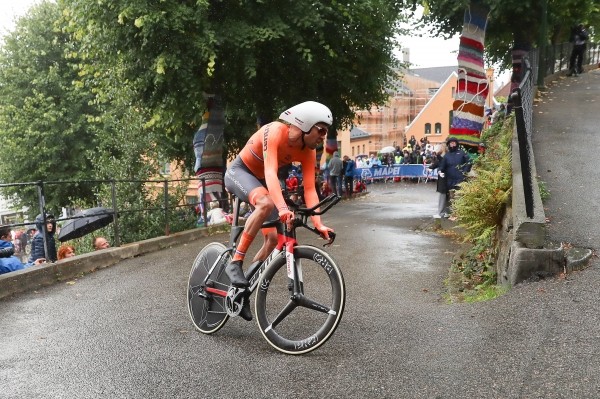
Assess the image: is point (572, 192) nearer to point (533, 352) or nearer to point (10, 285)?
point (533, 352)

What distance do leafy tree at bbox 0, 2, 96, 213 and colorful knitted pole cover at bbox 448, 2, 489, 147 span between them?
19.1 metres

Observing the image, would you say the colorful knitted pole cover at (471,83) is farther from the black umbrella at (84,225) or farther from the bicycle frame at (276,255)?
the bicycle frame at (276,255)

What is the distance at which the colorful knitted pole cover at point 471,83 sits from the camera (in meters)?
14.5

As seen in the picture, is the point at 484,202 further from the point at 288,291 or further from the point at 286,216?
the point at 286,216

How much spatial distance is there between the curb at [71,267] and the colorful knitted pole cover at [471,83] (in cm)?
717

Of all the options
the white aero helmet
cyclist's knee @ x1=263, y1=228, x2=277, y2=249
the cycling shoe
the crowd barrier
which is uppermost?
the white aero helmet

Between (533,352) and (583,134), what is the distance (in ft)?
33.4

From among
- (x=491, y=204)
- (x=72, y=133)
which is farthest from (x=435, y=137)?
(x=491, y=204)

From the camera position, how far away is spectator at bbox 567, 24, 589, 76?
24391 mm

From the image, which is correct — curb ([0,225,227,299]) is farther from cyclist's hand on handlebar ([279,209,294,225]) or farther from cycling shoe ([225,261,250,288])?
cyclist's hand on handlebar ([279,209,294,225])

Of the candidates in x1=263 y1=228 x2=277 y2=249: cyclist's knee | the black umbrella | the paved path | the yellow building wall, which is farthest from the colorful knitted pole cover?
the yellow building wall

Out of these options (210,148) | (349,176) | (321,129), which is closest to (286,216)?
(321,129)

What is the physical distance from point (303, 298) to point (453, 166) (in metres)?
8.69

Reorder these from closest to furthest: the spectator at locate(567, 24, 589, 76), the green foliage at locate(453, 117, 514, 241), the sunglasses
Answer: the sunglasses < the green foliage at locate(453, 117, 514, 241) < the spectator at locate(567, 24, 589, 76)
